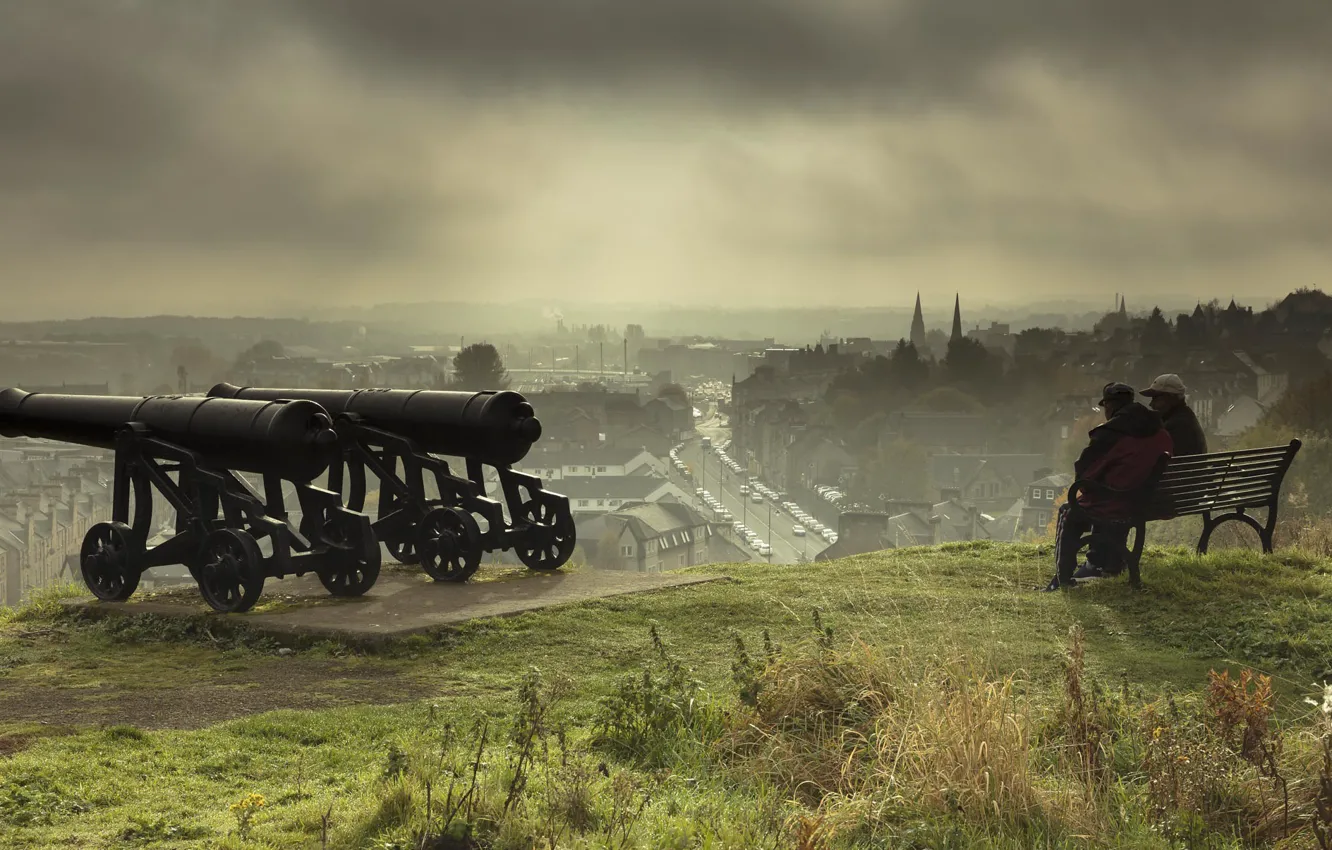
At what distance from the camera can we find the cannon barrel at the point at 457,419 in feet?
32.8

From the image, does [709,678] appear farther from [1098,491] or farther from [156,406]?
[156,406]

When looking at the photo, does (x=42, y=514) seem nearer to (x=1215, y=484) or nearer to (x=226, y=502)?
(x=226, y=502)

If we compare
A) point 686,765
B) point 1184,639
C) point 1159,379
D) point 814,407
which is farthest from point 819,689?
point 814,407

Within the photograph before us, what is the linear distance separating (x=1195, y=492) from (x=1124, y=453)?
706 millimetres

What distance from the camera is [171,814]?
4668mm

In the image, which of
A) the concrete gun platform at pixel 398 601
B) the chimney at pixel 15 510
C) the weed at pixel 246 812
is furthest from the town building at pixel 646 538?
the weed at pixel 246 812

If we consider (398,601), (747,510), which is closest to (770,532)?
(747,510)

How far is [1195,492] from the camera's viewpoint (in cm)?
922

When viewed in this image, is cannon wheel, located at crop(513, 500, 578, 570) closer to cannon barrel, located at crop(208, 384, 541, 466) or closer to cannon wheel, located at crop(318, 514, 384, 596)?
cannon barrel, located at crop(208, 384, 541, 466)

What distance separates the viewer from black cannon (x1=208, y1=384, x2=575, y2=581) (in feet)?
32.5

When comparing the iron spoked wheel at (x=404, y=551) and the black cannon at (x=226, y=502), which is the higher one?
the black cannon at (x=226, y=502)

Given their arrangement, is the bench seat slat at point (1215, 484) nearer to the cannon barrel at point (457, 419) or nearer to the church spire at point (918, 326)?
the cannon barrel at point (457, 419)

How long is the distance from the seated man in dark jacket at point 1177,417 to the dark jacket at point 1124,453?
82 centimetres

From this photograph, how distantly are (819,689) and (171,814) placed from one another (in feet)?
8.71
